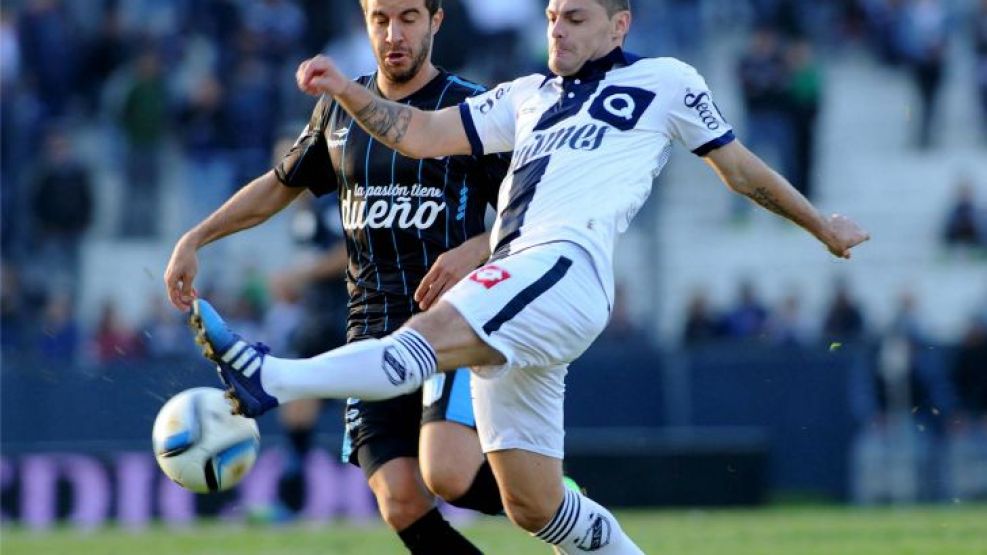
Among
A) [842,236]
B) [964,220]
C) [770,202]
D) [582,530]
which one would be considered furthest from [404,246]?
[964,220]

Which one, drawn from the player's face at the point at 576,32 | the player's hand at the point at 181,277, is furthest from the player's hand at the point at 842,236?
the player's hand at the point at 181,277

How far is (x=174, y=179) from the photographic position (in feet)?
64.0

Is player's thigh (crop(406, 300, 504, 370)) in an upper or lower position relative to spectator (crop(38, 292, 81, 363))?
upper

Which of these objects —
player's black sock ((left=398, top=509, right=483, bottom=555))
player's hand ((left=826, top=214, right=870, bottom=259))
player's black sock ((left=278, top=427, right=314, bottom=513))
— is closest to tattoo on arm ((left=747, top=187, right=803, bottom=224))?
player's hand ((left=826, top=214, right=870, bottom=259))

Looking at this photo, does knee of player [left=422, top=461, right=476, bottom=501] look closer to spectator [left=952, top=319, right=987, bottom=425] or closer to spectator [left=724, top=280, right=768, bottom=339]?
spectator [left=952, top=319, right=987, bottom=425]

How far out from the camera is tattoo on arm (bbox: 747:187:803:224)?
7.01m

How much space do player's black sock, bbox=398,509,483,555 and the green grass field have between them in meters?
3.51

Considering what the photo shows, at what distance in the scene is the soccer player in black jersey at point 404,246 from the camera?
7398mm

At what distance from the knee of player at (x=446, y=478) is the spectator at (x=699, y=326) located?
10872 millimetres

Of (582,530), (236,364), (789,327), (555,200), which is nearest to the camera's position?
(236,364)

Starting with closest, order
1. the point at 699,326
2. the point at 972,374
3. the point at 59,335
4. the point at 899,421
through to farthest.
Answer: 1. the point at 899,421
2. the point at 972,374
3. the point at 59,335
4. the point at 699,326

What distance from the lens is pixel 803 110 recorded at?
63.1 feet

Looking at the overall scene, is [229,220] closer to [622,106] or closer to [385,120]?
[385,120]

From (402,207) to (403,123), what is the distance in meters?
0.57
